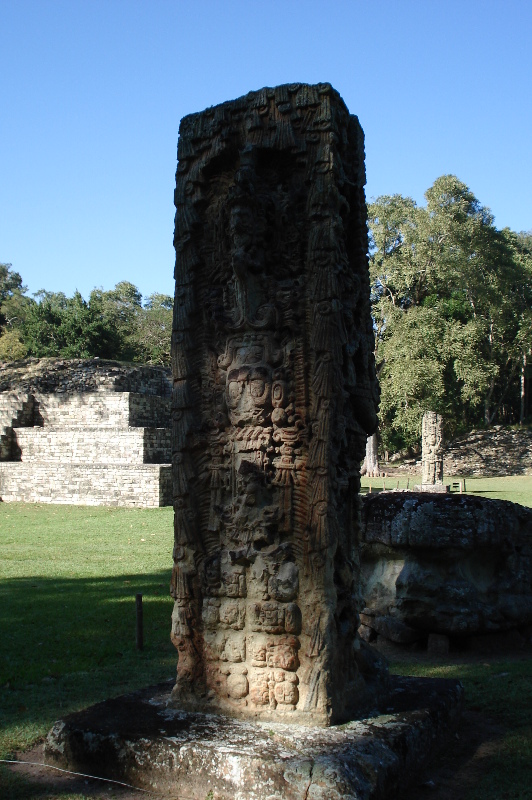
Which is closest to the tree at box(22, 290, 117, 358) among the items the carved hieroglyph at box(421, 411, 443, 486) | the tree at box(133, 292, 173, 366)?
the tree at box(133, 292, 173, 366)

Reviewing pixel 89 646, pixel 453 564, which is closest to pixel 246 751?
pixel 89 646

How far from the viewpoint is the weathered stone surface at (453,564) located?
672cm

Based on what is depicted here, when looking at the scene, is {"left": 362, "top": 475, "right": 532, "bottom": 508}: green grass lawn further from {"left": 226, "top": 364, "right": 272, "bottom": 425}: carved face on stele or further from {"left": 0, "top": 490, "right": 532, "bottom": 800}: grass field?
{"left": 226, "top": 364, "right": 272, "bottom": 425}: carved face on stele

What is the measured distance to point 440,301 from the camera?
33031 mm

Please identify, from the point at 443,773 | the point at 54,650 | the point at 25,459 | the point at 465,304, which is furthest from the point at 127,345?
the point at 443,773

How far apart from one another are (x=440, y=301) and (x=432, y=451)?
10.3m

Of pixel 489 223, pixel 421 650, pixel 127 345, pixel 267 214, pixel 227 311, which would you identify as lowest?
pixel 421 650

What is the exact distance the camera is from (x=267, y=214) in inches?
182

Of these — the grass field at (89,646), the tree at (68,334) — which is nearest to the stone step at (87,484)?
the grass field at (89,646)

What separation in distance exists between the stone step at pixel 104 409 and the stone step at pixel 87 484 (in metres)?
1.91

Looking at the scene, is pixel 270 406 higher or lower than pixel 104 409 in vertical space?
lower

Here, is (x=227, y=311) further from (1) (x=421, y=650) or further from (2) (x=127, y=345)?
(2) (x=127, y=345)

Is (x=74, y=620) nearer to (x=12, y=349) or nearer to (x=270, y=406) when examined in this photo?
(x=270, y=406)

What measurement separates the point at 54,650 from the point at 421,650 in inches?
125
